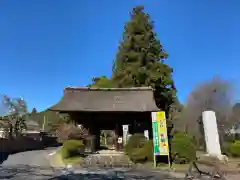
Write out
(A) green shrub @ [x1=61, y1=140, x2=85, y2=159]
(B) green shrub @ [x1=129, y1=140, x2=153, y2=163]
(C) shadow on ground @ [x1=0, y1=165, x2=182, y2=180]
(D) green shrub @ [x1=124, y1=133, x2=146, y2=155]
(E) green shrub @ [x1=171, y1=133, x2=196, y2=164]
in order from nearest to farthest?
(C) shadow on ground @ [x1=0, y1=165, x2=182, y2=180] < (E) green shrub @ [x1=171, y1=133, x2=196, y2=164] < (B) green shrub @ [x1=129, y1=140, x2=153, y2=163] < (D) green shrub @ [x1=124, y1=133, x2=146, y2=155] < (A) green shrub @ [x1=61, y1=140, x2=85, y2=159]

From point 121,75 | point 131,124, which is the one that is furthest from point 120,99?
point 121,75

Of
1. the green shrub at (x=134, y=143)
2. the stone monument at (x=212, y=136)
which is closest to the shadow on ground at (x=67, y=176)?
the green shrub at (x=134, y=143)

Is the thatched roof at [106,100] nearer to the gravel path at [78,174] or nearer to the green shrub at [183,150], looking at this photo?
the green shrub at [183,150]

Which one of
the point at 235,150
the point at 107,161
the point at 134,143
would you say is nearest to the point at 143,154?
the point at 134,143

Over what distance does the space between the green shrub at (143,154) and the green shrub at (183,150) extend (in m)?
1.60

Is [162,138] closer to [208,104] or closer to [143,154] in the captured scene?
[143,154]

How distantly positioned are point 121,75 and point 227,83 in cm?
1808

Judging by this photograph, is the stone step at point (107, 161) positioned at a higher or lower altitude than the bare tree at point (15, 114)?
lower

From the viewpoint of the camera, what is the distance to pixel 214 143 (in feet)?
51.8

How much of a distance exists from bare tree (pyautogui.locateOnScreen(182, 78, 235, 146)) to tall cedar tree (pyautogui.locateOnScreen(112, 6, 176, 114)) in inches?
289

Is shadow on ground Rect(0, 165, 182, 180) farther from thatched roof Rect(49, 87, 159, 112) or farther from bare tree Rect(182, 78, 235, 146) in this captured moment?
bare tree Rect(182, 78, 235, 146)

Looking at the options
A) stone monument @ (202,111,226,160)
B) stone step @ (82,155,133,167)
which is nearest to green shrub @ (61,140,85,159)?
stone step @ (82,155,133,167)

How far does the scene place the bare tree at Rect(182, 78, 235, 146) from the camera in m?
30.7

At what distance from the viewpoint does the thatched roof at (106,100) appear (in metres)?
18.6
